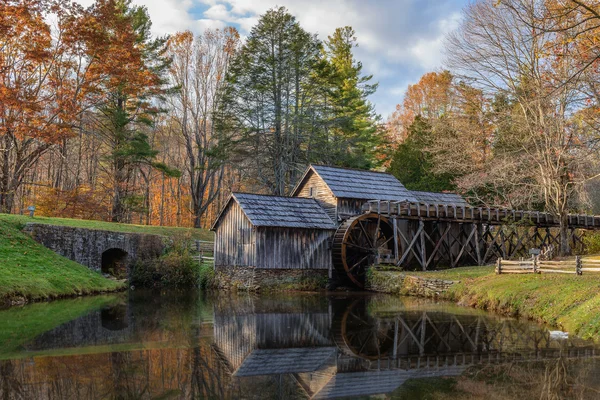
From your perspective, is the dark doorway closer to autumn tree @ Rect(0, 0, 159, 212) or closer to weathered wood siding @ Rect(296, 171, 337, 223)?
autumn tree @ Rect(0, 0, 159, 212)

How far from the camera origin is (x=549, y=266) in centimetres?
1775

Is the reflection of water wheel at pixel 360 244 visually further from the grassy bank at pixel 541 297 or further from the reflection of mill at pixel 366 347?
the reflection of mill at pixel 366 347

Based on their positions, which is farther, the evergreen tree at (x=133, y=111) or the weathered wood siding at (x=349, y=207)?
the evergreen tree at (x=133, y=111)

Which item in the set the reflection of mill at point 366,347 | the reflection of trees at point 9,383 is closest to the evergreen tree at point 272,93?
the reflection of mill at point 366,347

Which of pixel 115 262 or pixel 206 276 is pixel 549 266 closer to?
pixel 206 276

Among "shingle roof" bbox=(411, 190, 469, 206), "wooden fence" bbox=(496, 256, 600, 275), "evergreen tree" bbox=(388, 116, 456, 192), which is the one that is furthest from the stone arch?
"evergreen tree" bbox=(388, 116, 456, 192)

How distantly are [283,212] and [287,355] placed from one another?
14457mm

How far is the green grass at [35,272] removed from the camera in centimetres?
1962

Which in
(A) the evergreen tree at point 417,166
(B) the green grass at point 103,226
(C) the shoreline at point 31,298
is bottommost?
(C) the shoreline at point 31,298

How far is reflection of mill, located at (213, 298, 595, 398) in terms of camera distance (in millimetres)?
9352

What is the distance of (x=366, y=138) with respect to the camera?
39906 millimetres

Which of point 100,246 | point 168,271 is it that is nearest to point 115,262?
point 100,246

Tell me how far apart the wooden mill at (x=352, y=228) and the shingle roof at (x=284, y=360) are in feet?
41.1

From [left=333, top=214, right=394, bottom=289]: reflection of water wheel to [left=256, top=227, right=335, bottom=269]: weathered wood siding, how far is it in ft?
2.82
